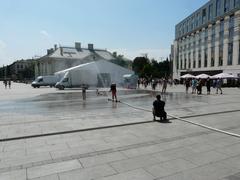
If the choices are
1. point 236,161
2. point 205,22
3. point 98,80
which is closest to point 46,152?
point 236,161

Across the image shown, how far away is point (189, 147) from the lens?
5402 mm

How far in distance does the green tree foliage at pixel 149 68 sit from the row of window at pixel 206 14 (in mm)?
15781

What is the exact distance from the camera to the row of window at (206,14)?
45219 millimetres

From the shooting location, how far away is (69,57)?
6994 centimetres

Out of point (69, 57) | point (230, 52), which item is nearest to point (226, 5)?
point (230, 52)

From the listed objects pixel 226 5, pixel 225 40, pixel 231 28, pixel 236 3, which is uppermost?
pixel 226 5

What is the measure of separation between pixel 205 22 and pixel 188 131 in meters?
54.1

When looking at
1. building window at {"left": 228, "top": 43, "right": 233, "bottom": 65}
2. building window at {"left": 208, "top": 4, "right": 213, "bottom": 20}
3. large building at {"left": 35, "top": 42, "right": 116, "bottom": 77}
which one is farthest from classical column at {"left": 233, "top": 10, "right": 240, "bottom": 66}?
large building at {"left": 35, "top": 42, "right": 116, "bottom": 77}

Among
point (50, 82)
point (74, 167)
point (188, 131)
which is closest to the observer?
point (74, 167)

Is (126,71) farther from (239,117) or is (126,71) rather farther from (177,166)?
(177,166)

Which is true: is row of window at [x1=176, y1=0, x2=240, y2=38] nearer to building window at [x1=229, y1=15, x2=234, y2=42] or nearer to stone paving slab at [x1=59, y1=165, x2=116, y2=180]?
building window at [x1=229, y1=15, x2=234, y2=42]

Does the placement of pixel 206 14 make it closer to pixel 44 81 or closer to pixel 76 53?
pixel 76 53

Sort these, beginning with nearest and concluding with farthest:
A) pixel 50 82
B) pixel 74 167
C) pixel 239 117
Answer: pixel 74 167 → pixel 239 117 → pixel 50 82

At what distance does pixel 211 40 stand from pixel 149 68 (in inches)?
1191
